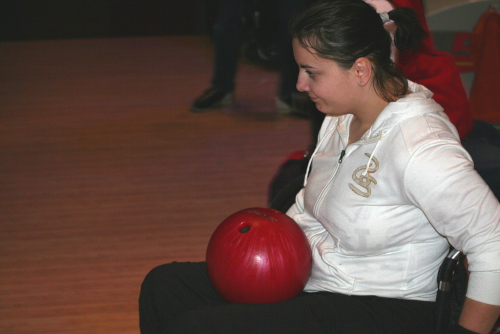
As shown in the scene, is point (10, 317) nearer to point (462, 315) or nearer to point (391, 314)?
point (391, 314)

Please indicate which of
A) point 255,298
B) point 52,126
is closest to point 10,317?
point 255,298

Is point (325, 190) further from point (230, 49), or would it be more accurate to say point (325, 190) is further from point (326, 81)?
point (230, 49)

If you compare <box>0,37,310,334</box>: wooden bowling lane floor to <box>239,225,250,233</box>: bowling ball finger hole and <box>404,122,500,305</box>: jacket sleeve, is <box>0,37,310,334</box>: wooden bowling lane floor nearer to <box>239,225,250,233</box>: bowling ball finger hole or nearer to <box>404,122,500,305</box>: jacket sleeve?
<box>239,225,250,233</box>: bowling ball finger hole

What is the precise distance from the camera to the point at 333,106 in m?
1.22

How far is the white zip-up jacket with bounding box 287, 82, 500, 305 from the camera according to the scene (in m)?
0.99

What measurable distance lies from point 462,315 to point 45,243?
1932 mm

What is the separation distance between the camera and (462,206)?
3.23 ft

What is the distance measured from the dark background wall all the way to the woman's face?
6287 millimetres

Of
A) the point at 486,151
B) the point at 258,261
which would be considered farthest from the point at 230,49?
the point at 258,261

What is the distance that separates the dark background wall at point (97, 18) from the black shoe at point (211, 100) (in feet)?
10.3

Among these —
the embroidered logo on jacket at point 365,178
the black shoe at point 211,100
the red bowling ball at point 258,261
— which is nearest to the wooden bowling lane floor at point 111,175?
the black shoe at point 211,100

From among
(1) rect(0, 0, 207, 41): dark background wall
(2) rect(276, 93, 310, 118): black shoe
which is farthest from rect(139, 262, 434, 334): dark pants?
(1) rect(0, 0, 207, 41): dark background wall

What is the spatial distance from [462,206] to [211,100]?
3465mm

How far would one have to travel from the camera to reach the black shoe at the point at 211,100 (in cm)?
428
